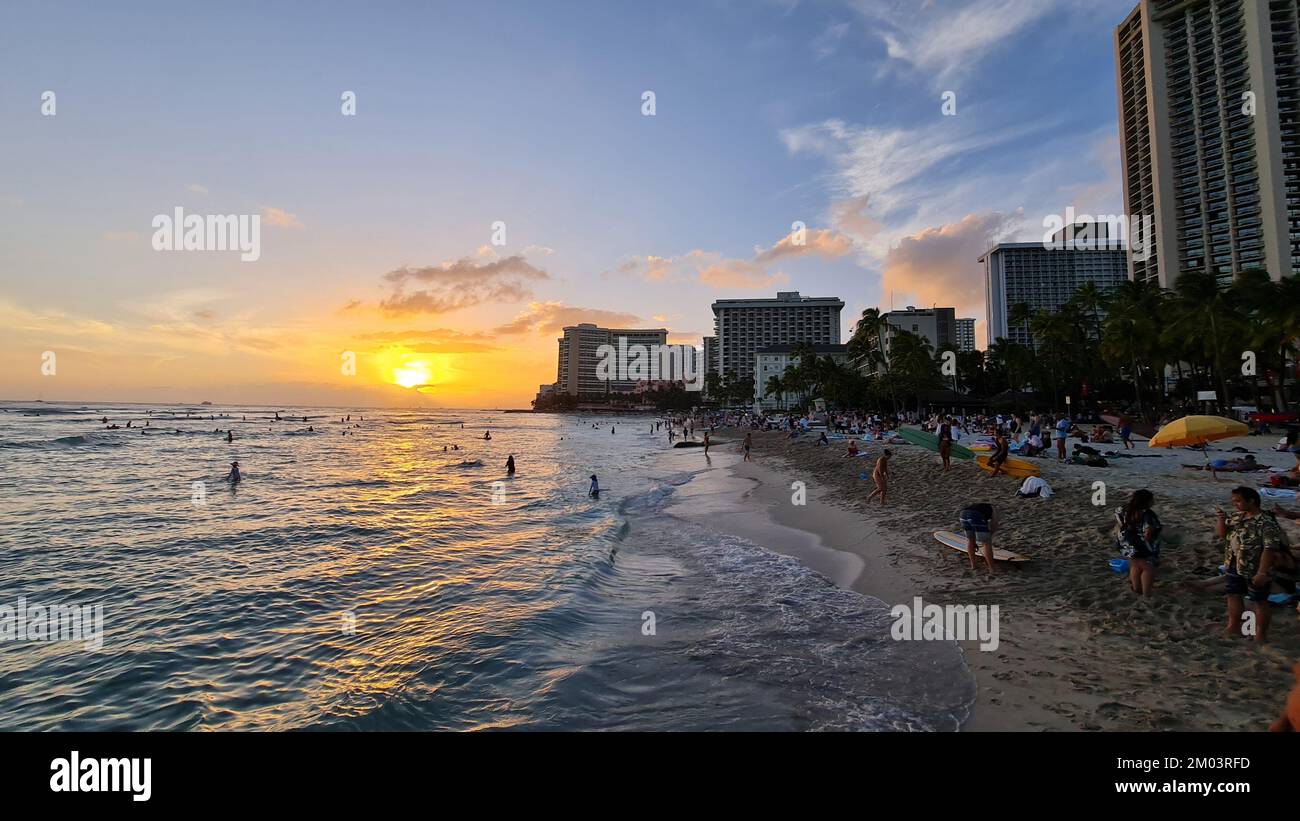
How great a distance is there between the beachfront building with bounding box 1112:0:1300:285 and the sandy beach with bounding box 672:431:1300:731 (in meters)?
103

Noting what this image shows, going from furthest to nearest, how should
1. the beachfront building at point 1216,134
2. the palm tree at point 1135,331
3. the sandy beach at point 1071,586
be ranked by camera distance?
the beachfront building at point 1216,134, the palm tree at point 1135,331, the sandy beach at point 1071,586

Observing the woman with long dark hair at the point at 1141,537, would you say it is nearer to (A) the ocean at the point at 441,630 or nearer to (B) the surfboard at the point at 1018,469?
(A) the ocean at the point at 441,630

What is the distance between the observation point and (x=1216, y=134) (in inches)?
3765

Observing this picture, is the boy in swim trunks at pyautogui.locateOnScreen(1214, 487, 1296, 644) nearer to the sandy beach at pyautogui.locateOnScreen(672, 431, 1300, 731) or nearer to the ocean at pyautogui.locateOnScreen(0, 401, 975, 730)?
the sandy beach at pyautogui.locateOnScreen(672, 431, 1300, 731)

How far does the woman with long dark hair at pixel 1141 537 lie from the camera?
773 centimetres

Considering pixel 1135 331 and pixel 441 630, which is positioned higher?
pixel 1135 331

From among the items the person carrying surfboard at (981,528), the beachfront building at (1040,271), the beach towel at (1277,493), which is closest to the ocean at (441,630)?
the person carrying surfboard at (981,528)

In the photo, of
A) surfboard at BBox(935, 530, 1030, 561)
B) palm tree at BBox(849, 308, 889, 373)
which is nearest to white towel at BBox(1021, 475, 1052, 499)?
surfboard at BBox(935, 530, 1030, 561)

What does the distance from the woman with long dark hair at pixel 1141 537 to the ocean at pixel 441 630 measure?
3.14m

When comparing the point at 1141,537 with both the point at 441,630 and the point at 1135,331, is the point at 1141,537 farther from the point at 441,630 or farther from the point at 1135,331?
the point at 1135,331

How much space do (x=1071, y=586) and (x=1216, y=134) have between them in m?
137

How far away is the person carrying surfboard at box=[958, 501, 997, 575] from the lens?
33.4ft

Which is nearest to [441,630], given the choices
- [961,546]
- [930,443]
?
[961,546]
